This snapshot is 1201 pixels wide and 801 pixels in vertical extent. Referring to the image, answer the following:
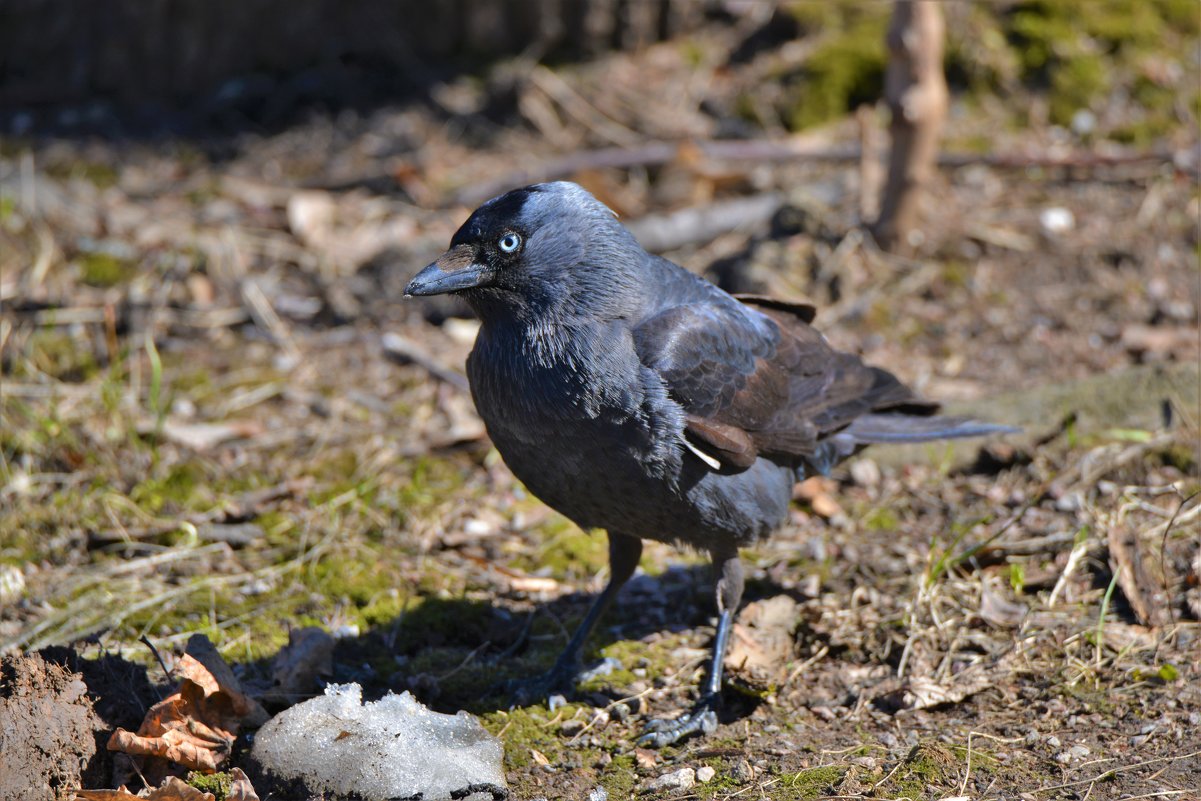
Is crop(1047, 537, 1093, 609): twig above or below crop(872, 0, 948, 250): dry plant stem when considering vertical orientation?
below

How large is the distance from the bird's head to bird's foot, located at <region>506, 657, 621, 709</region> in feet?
3.97

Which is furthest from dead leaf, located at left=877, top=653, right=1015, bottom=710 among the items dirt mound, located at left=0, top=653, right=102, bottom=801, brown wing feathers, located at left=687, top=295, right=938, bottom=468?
dirt mound, located at left=0, top=653, right=102, bottom=801

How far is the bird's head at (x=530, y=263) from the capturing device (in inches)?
142

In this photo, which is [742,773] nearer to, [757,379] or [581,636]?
[581,636]

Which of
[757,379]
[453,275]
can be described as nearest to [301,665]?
[453,275]

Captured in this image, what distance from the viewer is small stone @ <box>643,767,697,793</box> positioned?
10.5 ft

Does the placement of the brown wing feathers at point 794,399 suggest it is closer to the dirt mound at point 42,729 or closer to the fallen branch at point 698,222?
the dirt mound at point 42,729

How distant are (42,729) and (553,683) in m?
1.57

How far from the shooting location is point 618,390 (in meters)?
3.50

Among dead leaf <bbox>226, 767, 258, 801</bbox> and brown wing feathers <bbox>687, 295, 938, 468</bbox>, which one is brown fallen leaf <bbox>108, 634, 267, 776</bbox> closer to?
dead leaf <bbox>226, 767, 258, 801</bbox>

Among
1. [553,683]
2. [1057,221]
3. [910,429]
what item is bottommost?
[553,683]

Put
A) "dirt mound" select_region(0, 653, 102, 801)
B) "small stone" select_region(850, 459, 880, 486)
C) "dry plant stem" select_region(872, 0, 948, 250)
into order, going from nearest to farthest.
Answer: "dirt mound" select_region(0, 653, 102, 801) < "small stone" select_region(850, 459, 880, 486) < "dry plant stem" select_region(872, 0, 948, 250)

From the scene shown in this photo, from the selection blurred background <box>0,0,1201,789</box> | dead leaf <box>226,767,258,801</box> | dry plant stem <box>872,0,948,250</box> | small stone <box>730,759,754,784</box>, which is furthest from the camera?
dry plant stem <box>872,0,948,250</box>

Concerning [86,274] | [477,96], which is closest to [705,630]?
[86,274]
